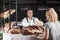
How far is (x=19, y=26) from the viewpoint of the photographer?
636 cm

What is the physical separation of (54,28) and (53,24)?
8 centimetres

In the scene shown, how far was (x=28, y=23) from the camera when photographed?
6.36m

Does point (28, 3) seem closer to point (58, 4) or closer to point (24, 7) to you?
point (24, 7)

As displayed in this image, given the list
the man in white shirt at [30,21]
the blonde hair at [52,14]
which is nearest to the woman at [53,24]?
the blonde hair at [52,14]

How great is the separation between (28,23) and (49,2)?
56 cm

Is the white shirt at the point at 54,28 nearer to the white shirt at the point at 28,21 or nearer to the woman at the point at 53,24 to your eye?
the woman at the point at 53,24

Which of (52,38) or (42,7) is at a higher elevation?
(42,7)

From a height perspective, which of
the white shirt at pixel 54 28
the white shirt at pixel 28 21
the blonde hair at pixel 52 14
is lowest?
the white shirt at pixel 54 28

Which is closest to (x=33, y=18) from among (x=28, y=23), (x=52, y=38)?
(x=28, y=23)

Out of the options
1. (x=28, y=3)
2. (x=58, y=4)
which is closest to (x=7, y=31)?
(x=28, y=3)

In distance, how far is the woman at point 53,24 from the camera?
634cm

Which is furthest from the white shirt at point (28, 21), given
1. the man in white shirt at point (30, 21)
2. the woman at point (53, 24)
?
the woman at point (53, 24)

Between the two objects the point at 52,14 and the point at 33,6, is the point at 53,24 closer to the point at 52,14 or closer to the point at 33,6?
the point at 52,14

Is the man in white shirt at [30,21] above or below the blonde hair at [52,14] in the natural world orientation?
below
